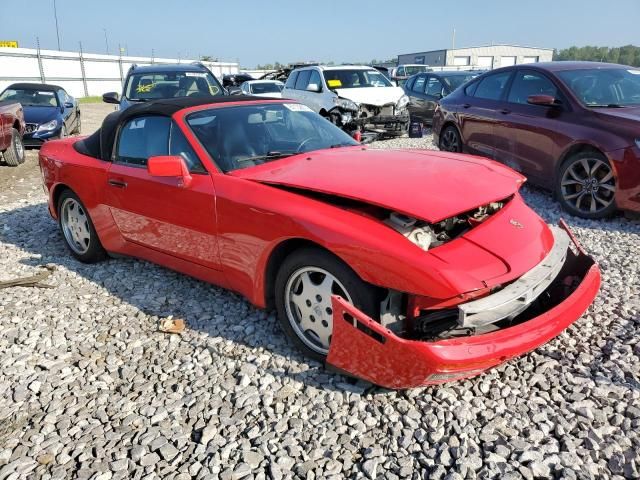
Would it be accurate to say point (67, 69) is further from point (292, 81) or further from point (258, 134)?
point (258, 134)

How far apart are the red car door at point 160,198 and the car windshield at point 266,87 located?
42.2ft

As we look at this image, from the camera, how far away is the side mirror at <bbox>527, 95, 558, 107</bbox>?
5.89 metres

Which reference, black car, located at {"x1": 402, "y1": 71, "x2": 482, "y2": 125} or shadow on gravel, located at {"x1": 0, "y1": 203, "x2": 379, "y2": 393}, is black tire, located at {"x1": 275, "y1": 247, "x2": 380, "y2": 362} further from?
black car, located at {"x1": 402, "y1": 71, "x2": 482, "y2": 125}

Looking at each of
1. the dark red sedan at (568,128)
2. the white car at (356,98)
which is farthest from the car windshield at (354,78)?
the dark red sedan at (568,128)

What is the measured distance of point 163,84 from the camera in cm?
910

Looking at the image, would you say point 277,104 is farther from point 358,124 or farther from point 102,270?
point 358,124

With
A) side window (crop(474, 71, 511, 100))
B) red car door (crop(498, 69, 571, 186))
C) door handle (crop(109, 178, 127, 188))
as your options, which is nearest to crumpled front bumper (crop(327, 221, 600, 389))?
door handle (crop(109, 178, 127, 188))

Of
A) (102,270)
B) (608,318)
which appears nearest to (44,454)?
(102,270)

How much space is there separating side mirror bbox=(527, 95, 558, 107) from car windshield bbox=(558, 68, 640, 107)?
292 millimetres

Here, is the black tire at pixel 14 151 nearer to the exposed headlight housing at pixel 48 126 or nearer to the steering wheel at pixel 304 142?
the exposed headlight housing at pixel 48 126

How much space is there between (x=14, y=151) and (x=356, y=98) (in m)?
6.86

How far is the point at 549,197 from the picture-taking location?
655 cm

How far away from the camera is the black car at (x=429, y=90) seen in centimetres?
1314

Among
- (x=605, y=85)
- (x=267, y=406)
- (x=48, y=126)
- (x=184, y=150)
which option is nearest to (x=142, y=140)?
(x=184, y=150)
